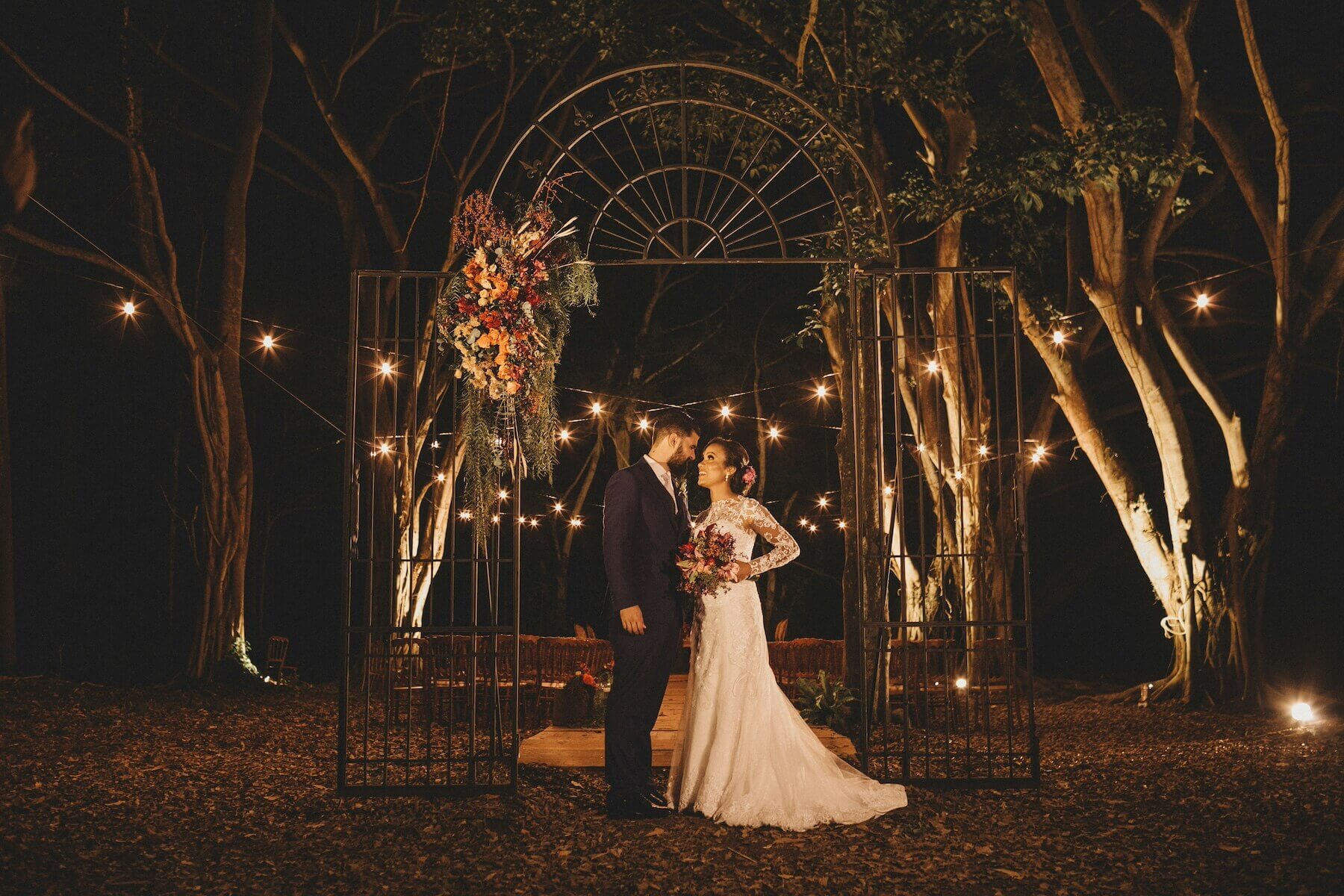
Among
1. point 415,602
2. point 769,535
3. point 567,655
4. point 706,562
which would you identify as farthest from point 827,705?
point 415,602

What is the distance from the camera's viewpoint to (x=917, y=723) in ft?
35.0

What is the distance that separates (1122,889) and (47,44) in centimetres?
1271

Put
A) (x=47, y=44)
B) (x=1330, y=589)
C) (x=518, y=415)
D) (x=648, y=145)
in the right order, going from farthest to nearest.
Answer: (x=1330, y=589), (x=648, y=145), (x=47, y=44), (x=518, y=415)

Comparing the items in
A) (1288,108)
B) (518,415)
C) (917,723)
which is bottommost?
(917,723)

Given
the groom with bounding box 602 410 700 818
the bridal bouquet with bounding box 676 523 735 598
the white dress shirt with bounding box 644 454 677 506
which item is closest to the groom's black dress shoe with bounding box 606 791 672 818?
the groom with bounding box 602 410 700 818

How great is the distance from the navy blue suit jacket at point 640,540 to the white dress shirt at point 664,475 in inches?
0.9

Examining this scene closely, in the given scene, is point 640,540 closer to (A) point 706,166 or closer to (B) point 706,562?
(B) point 706,562

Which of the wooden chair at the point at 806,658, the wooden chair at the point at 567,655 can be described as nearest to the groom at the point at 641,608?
the wooden chair at the point at 567,655

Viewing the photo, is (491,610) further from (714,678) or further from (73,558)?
(73,558)

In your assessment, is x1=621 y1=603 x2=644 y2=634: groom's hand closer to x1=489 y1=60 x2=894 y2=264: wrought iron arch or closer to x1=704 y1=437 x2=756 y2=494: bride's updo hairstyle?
x1=704 y1=437 x2=756 y2=494: bride's updo hairstyle

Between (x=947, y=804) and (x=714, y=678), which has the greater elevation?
(x=714, y=678)

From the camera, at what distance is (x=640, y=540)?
5930 millimetres

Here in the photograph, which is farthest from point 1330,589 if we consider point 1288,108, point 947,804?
point 947,804

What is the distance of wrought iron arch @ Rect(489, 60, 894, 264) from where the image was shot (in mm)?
6840
